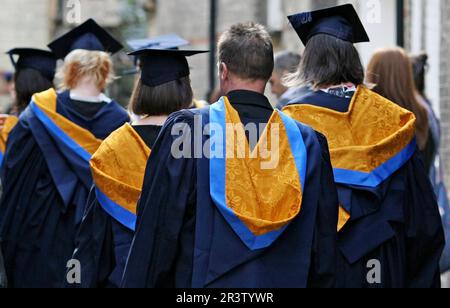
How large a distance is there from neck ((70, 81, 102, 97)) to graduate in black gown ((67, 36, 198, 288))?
4.78ft

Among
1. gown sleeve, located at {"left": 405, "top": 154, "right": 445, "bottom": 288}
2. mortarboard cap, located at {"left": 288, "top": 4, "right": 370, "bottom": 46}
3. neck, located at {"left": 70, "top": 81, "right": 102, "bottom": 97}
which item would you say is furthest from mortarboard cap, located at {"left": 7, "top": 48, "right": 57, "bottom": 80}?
gown sleeve, located at {"left": 405, "top": 154, "right": 445, "bottom": 288}

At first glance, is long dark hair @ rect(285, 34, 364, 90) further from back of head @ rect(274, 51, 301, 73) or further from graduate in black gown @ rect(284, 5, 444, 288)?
back of head @ rect(274, 51, 301, 73)

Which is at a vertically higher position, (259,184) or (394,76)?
(394,76)

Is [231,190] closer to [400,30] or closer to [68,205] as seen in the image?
[68,205]

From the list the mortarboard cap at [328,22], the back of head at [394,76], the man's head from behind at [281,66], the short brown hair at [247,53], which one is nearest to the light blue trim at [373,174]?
the mortarboard cap at [328,22]

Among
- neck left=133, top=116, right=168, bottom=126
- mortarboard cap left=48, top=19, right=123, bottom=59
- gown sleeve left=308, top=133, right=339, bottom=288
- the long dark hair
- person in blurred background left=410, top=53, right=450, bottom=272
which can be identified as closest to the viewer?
gown sleeve left=308, top=133, right=339, bottom=288

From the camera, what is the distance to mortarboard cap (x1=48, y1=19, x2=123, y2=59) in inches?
297

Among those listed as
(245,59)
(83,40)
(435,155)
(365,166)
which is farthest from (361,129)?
(83,40)

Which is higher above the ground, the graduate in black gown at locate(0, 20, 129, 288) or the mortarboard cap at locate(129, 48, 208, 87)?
the mortarboard cap at locate(129, 48, 208, 87)

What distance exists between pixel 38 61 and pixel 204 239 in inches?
167

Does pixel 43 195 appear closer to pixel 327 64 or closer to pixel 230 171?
pixel 327 64

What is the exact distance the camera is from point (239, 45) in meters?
4.48

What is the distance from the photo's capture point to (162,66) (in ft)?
18.4

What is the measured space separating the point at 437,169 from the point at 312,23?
6.96 feet
